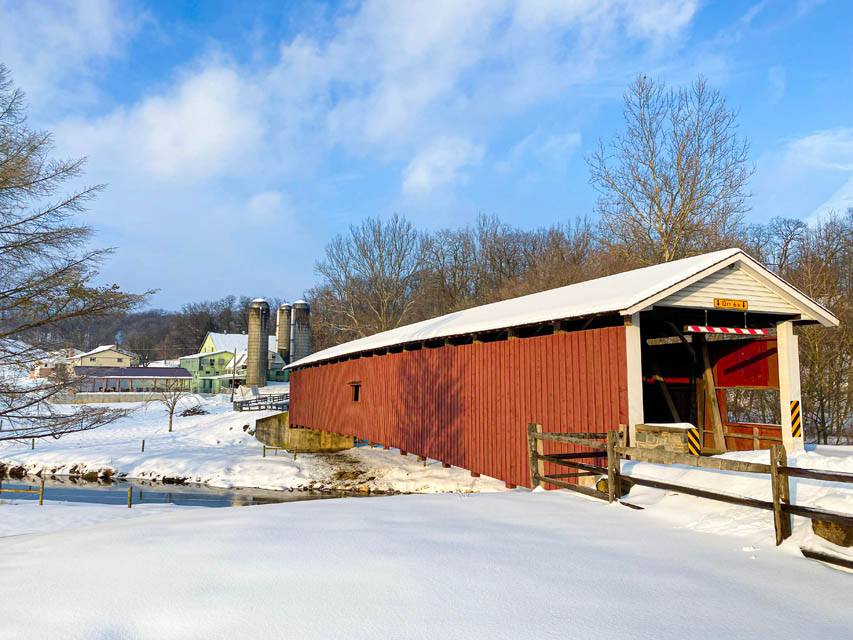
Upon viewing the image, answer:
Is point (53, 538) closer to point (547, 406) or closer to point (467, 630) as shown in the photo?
point (467, 630)

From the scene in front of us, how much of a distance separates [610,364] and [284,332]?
1967 inches

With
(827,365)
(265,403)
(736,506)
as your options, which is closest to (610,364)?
(736,506)

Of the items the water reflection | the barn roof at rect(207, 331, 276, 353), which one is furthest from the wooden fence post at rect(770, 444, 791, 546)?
the barn roof at rect(207, 331, 276, 353)

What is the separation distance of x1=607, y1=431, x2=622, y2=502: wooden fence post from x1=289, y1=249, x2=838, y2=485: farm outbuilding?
1.46 m

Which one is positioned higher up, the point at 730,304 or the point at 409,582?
the point at 730,304

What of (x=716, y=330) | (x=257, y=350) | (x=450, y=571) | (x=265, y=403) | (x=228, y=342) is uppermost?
(x=228, y=342)

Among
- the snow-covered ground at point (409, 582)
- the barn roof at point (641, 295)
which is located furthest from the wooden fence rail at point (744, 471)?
the barn roof at point (641, 295)

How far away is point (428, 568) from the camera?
4.02m

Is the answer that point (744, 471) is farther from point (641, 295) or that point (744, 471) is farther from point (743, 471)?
point (641, 295)

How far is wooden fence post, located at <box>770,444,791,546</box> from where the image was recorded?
15.7 ft

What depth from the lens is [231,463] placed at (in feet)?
79.9

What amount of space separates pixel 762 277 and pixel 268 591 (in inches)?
376

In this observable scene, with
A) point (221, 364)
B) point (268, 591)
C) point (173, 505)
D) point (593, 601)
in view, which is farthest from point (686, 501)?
point (221, 364)

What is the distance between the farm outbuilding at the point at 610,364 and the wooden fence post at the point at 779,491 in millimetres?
2990
